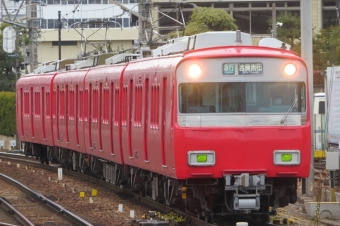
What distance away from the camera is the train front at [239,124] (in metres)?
12.4

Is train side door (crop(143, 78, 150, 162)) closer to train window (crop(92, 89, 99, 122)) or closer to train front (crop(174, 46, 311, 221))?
train front (crop(174, 46, 311, 221))

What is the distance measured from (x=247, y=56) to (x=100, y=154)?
7.57 m

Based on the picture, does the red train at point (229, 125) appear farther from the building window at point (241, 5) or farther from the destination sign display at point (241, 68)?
the building window at point (241, 5)

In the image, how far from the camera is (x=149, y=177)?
15883 mm

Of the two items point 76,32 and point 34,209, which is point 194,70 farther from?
point 76,32

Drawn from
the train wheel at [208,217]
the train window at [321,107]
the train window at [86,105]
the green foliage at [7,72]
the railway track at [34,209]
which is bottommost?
the railway track at [34,209]

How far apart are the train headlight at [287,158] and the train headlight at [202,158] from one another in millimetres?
865

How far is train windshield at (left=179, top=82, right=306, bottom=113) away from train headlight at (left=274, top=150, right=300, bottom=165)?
0.55 meters

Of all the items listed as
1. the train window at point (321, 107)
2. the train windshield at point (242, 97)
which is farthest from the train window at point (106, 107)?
the train window at point (321, 107)

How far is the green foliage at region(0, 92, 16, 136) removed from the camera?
46.3 m

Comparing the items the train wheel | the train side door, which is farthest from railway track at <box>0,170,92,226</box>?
the train wheel

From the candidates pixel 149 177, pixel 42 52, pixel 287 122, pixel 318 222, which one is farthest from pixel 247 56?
pixel 42 52

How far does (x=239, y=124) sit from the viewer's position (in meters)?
12.5

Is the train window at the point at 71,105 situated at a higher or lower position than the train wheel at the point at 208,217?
higher
